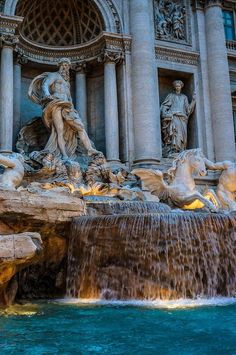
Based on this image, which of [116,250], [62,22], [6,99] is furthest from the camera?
[62,22]

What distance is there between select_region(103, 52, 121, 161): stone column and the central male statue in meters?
0.96

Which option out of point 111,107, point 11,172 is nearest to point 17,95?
point 111,107

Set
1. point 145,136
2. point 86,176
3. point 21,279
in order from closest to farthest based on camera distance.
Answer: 1. point 21,279
2. point 86,176
3. point 145,136

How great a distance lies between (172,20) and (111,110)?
466 centimetres

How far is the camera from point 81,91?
15.2m

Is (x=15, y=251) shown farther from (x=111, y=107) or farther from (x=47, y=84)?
(x=111, y=107)

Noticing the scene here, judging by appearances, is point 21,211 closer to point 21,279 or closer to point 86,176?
point 21,279

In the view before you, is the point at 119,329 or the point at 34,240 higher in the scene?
the point at 34,240

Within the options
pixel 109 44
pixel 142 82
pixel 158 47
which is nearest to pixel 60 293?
pixel 142 82

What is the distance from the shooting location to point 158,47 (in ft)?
50.6

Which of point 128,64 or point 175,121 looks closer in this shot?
point 128,64

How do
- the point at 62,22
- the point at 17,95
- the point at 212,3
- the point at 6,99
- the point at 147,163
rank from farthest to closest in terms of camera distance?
1. the point at 212,3
2. the point at 62,22
3. the point at 17,95
4. the point at 147,163
5. the point at 6,99

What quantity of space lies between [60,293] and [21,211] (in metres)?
1.69

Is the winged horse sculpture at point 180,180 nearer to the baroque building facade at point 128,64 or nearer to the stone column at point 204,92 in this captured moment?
the baroque building facade at point 128,64
